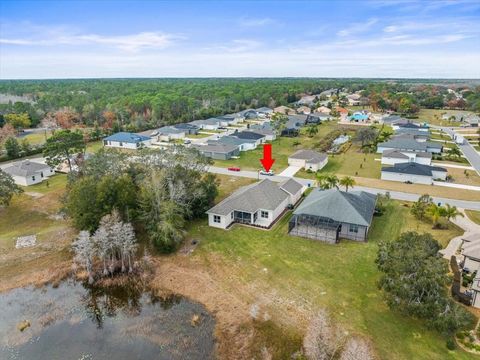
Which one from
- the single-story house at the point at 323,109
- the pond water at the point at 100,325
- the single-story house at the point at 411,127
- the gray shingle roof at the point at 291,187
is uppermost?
the gray shingle roof at the point at 291,187

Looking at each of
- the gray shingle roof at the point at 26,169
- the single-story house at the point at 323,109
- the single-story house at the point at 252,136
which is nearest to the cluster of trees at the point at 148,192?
the gray shingle roof at the point at 26,169

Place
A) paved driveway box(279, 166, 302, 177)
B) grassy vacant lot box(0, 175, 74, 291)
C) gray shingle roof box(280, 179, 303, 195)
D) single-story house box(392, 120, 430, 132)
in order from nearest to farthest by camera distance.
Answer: grassy vacant lot box(0, 175, 74, 291) → gray shingle roof box(280, 179, 303, 195) → paved driveway box(279, 166, 302, 177) → single-story house box(392, 120, 430, 132)

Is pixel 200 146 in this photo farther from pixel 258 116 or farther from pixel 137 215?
pixel 258 116

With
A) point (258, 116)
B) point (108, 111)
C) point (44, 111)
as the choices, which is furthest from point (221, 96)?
point (44, 111)

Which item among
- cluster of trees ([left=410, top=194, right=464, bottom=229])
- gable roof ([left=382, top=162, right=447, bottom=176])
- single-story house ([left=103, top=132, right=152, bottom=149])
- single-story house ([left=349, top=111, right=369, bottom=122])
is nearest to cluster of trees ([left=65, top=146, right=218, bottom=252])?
cluster of trees ([left=410, top=194, right=464, bottom=229])

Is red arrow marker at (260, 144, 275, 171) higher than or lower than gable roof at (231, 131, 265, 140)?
lower

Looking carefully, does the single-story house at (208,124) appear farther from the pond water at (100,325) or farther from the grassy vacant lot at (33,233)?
the pond water at (100,325)

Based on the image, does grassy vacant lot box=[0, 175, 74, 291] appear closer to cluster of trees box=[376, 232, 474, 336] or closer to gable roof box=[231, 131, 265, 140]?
cluster of trees box=[376, 232, 474, 336]
